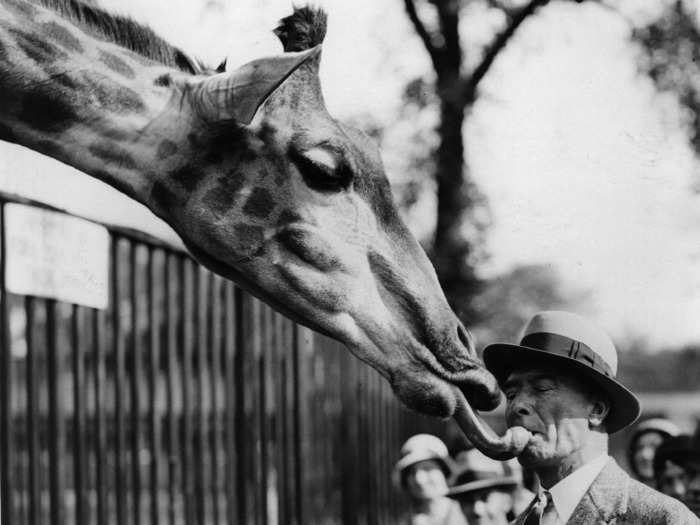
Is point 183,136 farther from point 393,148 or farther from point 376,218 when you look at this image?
point 393,148

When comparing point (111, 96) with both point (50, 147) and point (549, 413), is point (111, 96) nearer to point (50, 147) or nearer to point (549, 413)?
point (50, 147)

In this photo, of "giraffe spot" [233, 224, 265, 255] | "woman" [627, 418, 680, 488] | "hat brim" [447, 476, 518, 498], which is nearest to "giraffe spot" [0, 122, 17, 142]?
"giraffe spot" [233, 224, 265, 255]

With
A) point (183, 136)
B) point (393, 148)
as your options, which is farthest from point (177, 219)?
point (393, 148)

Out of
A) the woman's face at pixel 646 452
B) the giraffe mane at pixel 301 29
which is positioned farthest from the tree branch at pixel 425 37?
the giraffe mane at pixel 301 29

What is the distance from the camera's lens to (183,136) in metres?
3.05

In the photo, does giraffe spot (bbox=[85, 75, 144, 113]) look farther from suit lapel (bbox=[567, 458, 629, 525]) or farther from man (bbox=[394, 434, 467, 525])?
man (bbox=[394, 434, 467, 525])

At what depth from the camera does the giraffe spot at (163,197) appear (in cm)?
311

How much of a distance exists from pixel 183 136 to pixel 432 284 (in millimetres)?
848

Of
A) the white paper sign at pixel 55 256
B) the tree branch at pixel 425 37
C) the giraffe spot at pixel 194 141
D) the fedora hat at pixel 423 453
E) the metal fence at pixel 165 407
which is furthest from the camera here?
the tree branch at pixel 425 37

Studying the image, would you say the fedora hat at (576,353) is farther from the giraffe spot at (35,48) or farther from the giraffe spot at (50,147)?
the giraffe spot at (35,48)

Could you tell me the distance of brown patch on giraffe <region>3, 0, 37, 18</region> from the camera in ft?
10.1

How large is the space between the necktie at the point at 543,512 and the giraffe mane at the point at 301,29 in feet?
4.96

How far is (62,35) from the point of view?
3100 millimetres

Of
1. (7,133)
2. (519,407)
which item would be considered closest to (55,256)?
(7,133)
